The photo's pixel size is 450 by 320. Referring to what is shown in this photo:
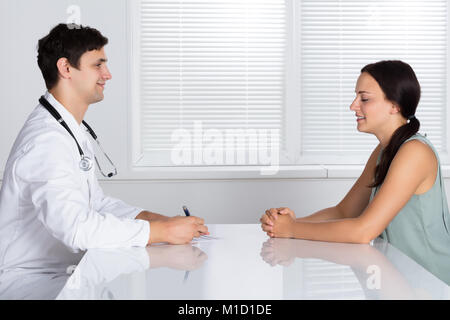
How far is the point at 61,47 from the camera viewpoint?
6.07 feet

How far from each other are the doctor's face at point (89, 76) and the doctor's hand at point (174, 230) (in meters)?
0.54

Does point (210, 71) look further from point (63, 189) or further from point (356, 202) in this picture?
point (63, 189)

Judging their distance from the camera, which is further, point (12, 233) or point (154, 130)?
point (154, 130)

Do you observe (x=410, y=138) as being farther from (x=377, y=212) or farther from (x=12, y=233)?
(x=12, y=233)

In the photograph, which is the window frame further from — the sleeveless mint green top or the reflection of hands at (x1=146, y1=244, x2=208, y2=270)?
the reflection of hands at (x1=146, y1=244, x2=208, y2=270)

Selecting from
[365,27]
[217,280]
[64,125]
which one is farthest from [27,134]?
[365,27]

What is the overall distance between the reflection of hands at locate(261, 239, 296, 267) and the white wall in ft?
5.44

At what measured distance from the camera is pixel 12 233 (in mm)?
1727

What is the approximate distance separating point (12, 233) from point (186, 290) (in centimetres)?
79

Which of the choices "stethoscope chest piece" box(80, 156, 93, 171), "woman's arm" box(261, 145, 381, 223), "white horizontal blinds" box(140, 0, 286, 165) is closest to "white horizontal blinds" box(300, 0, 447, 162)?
"white horizontal blinds" box(140, 0, 286, 165)

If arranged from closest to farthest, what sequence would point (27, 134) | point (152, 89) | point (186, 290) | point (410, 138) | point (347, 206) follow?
point (186, 290) < point (27, 134) < point (410, 138) < point (347, 206) < point (152, 89)

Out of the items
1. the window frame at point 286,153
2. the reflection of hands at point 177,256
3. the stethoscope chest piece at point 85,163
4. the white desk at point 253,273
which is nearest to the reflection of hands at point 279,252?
the white desk at point 253,273

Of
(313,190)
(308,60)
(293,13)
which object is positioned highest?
(293,13)

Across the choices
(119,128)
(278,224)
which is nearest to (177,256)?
(278,224)
